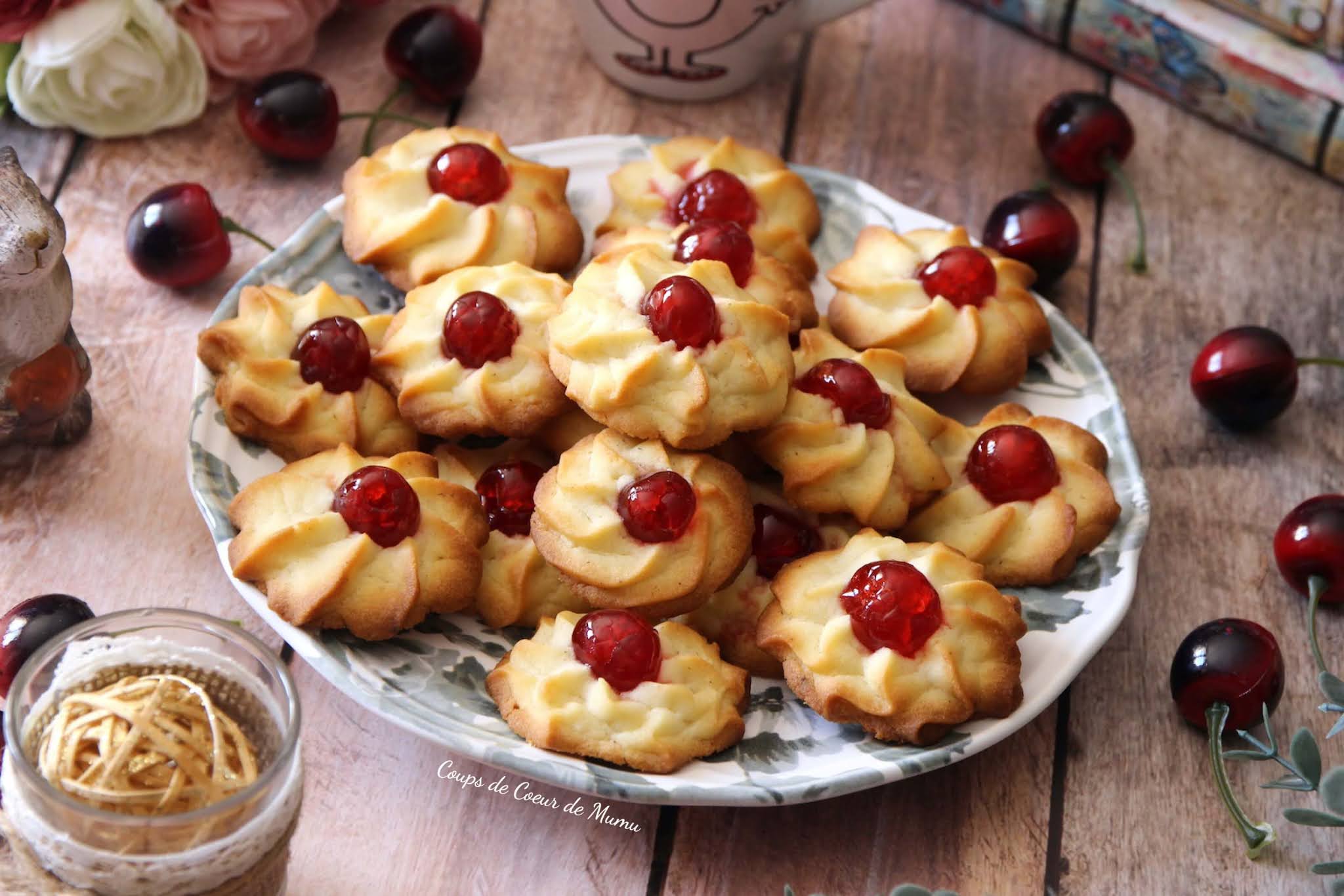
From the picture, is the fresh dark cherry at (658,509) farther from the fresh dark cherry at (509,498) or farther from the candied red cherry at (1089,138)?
the candied red cherry at (1089,138)

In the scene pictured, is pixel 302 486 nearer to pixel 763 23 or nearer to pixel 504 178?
pixel 504 178

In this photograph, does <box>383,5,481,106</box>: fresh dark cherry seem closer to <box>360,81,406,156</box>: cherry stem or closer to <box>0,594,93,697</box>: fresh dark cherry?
<box>360,81,406,156</box>: cherry stem

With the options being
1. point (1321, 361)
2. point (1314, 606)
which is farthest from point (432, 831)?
point (1321, 361)

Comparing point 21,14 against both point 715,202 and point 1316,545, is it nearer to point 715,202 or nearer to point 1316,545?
point 715,202

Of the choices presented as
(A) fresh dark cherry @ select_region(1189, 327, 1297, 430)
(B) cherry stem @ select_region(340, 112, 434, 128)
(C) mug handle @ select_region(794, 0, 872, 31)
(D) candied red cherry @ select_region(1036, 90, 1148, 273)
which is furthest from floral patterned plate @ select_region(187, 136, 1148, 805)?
(C) mug handle @ select_region(794, 0, 872, 31)

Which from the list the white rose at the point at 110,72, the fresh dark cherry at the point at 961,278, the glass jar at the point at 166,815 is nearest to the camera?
the glass jar at the point at 166,815

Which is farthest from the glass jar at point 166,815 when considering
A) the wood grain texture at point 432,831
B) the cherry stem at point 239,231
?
the cherry stem at point 239,231
